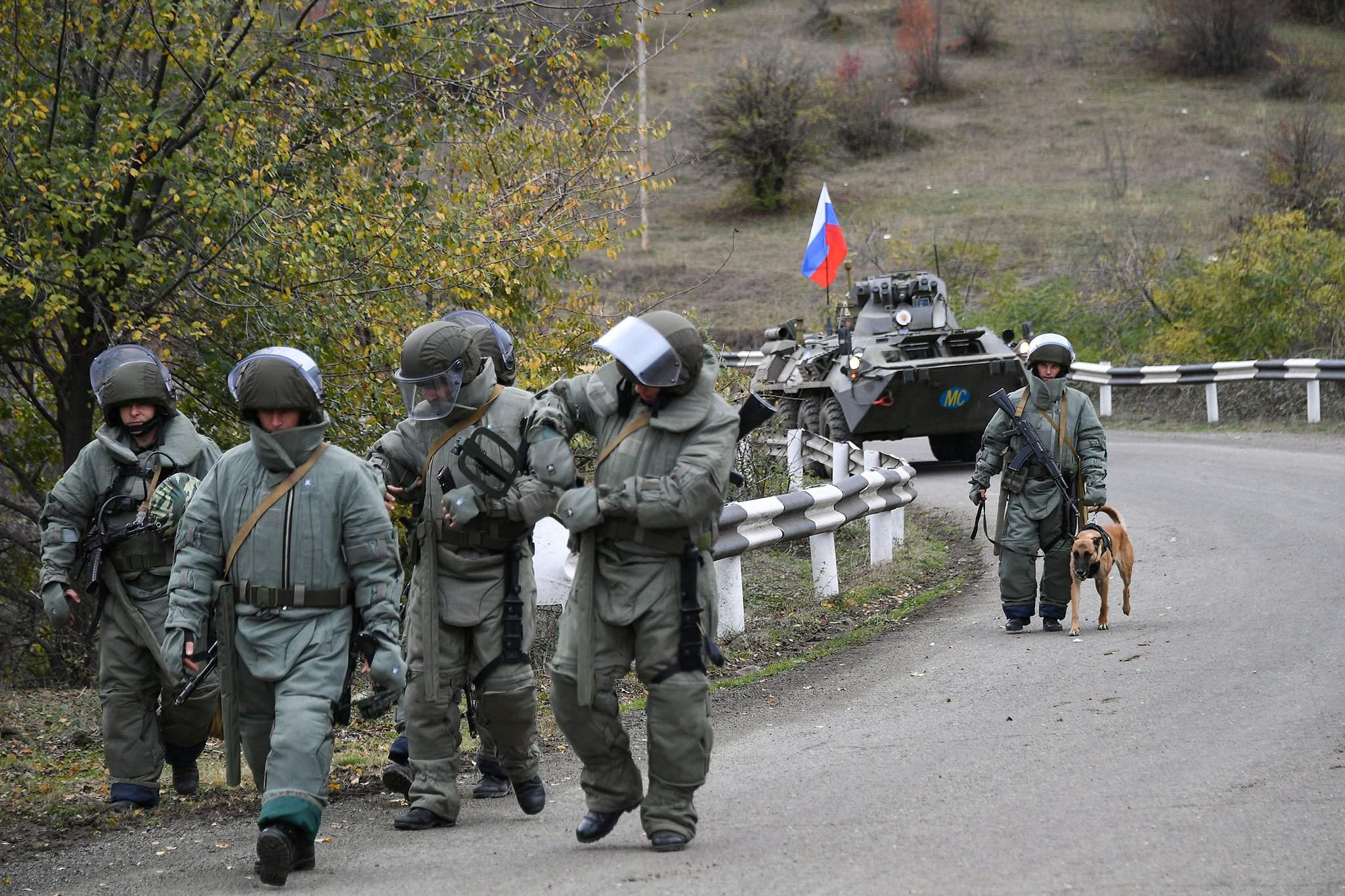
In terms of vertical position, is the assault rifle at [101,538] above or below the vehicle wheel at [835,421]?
above

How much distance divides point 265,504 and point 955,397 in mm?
13907

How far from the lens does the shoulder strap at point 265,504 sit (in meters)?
5.81

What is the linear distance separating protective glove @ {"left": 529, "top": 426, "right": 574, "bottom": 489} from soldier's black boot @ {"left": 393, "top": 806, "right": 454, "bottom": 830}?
138cm

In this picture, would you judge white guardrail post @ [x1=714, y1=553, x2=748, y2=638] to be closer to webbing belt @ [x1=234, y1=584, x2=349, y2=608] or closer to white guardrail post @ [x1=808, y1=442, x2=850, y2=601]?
white guardrail post @ [x1=808, y1=442, x2=850, y2=601]

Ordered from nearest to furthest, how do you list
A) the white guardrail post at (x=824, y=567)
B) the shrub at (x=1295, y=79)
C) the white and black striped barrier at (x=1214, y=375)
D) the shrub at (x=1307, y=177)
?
the white guardrail post at (x=824, y=567)
the white and black striped barrier at (x=1214, y=375)
the shrub at (x=1307, y=177)
the shrub at (x=1295, y=79)

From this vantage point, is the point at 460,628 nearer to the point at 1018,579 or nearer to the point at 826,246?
the point at 1018,579

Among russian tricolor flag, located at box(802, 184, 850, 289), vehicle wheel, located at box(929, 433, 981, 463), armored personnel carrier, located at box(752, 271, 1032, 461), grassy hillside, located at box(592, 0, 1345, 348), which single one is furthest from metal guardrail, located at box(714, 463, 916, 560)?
grassy hillside, located at box(592, 0, 1345, 348)

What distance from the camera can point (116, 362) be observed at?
23.9ft

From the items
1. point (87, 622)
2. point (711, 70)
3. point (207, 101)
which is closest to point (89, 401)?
point (87, 622)

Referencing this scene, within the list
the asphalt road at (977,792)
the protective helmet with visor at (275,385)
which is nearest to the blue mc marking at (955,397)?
the asphalt road at (977,792)

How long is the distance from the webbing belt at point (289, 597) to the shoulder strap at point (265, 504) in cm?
13

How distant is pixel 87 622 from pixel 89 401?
1.79 m

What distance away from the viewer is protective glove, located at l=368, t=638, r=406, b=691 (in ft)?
18.6

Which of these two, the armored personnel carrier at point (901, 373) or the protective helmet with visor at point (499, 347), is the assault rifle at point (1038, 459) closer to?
the protective helmet with visor at point (499, 347)
